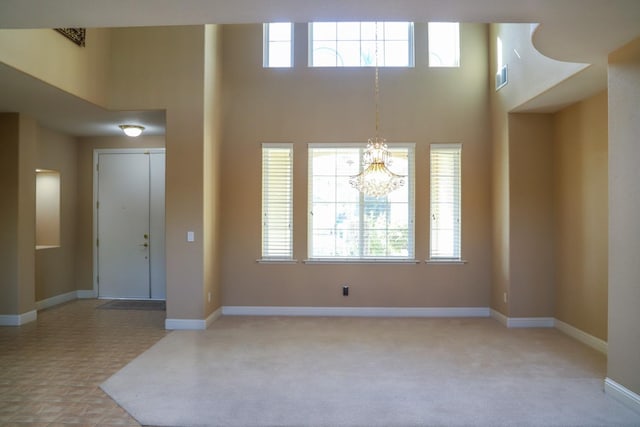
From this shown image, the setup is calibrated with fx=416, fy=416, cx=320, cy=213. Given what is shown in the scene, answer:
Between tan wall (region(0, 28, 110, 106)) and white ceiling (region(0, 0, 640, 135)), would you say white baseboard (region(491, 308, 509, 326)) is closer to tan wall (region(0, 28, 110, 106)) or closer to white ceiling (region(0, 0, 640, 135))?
white ceiling (region(0, 0, 640, 135))

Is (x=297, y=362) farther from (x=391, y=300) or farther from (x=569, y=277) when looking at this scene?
(x=569, y=277)

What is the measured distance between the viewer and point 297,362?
4.11m

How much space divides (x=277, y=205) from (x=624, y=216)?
4158mm

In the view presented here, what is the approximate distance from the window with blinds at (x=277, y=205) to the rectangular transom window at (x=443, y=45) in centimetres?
251

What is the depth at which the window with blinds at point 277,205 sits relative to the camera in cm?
612

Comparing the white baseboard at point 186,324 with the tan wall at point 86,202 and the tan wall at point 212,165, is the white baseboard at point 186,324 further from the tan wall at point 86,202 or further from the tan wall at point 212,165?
the tan wall at point 86,202

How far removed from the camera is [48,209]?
6.85m

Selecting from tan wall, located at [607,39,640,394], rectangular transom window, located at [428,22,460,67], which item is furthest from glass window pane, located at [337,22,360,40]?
tan wall, located at [607,39,640,394]

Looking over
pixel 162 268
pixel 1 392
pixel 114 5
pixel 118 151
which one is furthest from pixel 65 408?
pixel 118 151

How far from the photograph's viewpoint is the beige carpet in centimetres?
300

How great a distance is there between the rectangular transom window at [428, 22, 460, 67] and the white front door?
4.63 m

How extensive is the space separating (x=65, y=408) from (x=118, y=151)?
496 cm

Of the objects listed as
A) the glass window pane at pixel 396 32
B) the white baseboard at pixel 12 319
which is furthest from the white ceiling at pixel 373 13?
the white baseboard at pixel 12 319

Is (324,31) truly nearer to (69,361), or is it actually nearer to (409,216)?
(409,216)
